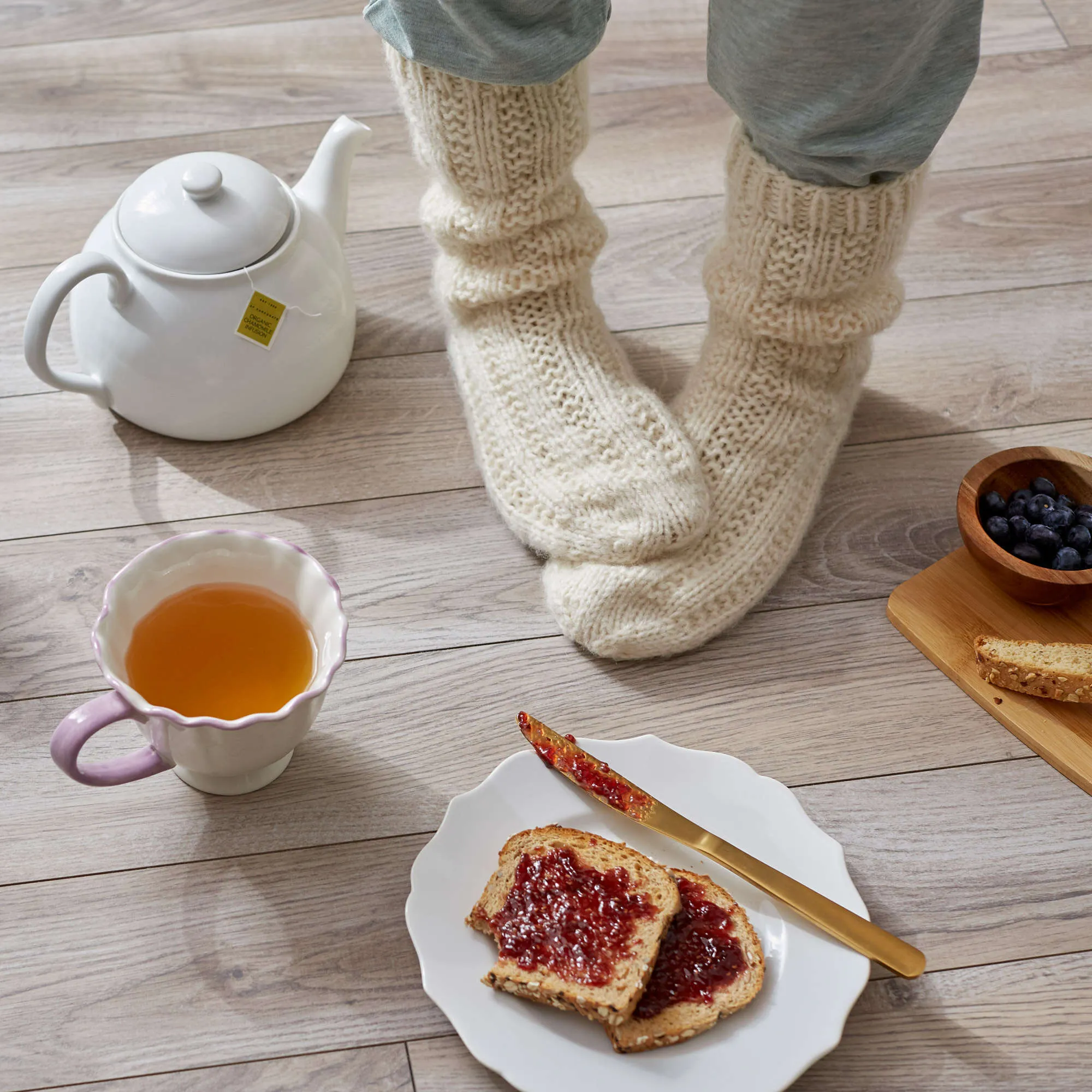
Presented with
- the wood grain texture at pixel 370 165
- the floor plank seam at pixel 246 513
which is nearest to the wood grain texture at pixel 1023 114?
the wood grain texture at pixel 370 165

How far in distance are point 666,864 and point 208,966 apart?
0.98 feet

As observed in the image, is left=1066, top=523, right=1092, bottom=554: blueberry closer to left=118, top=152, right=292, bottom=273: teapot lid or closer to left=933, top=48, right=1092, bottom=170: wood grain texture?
left=933, top=48, right=1092, bottom=170: wood grain texture

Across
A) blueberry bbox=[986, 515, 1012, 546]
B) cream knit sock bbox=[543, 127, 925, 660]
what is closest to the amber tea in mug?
cream knit sock bbox=[543, 127, 925, 660]

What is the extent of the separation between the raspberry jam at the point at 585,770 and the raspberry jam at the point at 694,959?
0.06m

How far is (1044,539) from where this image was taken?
34.5 inches

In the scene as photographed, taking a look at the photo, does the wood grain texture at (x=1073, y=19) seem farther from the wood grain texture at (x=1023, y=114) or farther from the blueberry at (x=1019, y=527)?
the blueberry at (x=1019, y=527)

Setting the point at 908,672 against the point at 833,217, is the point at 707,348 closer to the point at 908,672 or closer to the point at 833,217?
the point at 833,217

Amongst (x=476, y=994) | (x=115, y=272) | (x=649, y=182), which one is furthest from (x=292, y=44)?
(x=476, y=994)

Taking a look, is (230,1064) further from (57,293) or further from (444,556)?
(57,293)

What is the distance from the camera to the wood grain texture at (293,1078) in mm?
716

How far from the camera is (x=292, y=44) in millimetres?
1359

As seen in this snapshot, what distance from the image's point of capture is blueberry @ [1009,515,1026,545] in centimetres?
89

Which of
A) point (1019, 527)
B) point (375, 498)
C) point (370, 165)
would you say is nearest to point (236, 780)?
point (375, 498)

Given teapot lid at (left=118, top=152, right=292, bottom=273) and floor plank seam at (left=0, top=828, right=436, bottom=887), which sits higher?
teapot lid at (left=118, top=152, right=292, bottom=273)
